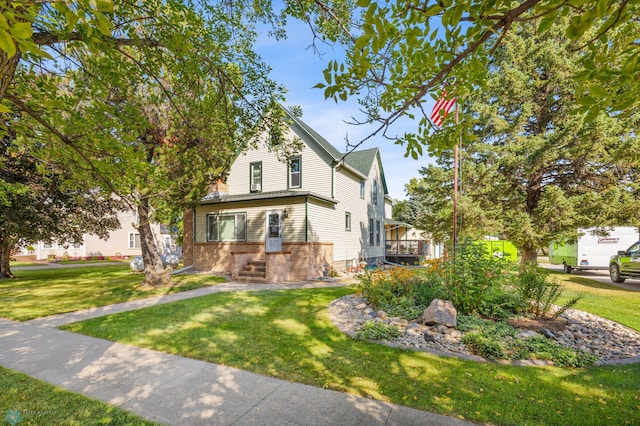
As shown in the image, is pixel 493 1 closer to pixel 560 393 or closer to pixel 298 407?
pixel 298 407

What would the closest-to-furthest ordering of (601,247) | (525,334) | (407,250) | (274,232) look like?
(525,334) < (274,232) < (601,247) < (407,250)

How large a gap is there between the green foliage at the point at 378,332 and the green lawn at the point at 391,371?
252 mm

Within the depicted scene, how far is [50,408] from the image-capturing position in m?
3.19

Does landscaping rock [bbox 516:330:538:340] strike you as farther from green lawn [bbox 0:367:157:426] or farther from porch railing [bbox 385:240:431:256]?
porch railing [bbox 385:240:431:256]

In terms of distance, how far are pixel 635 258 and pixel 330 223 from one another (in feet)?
45.0

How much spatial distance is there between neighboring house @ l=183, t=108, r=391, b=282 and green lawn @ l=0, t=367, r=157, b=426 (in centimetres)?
956

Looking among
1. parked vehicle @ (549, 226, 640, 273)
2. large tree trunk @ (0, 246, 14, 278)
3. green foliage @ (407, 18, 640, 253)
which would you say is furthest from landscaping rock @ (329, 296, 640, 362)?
large tree trunk @ (0, 246, 14, 278)

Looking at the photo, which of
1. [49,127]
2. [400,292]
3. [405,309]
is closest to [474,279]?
[405,309]

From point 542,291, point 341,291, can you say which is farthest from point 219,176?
point 542,291

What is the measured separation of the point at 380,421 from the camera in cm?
296

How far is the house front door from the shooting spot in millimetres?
15242

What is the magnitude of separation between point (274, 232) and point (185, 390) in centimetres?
1202

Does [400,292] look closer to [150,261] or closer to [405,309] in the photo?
[405,309]

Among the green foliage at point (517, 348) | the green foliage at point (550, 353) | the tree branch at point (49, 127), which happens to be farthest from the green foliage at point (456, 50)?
the green foliage at point (550, 353)
